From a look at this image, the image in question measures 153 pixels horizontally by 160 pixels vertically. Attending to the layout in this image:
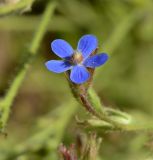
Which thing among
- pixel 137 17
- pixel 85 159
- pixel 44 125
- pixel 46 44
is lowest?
pixel 85 159

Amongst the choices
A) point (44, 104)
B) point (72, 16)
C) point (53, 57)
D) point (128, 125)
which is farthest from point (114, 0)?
point (128, 125)

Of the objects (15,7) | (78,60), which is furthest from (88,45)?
(15,7)

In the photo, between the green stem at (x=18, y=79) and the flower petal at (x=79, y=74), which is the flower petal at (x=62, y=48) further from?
the green stem at (x=18, y=79)

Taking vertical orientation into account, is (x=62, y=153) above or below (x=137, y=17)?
below

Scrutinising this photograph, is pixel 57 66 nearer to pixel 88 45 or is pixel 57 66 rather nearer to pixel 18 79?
pixel 88 45

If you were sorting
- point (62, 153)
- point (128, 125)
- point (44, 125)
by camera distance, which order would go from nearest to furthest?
point (62, 153), point (128, 125), point (44, 125)

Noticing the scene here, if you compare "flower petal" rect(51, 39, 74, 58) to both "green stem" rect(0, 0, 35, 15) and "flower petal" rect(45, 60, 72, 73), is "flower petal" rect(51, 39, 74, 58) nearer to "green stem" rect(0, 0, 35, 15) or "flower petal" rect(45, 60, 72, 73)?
"flower petal" rect(45, 60, 72, 73)

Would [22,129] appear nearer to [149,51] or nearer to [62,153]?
[149,51]
